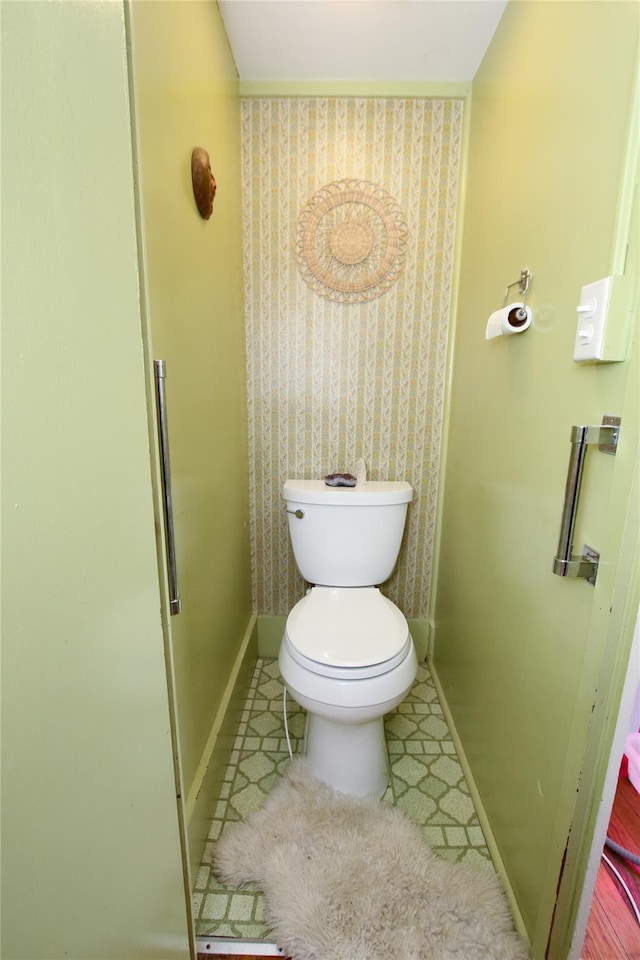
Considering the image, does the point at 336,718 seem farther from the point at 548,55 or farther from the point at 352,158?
the point at 352,158

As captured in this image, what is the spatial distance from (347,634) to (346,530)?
1.24 feet

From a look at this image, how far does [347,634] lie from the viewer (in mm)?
1191

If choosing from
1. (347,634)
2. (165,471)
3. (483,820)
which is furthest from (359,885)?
(165,471)

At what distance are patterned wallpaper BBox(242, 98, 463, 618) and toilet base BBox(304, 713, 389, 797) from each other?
2.13 feet

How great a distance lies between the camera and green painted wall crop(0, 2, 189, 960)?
0.39 metres

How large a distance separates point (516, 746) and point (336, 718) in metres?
0.43

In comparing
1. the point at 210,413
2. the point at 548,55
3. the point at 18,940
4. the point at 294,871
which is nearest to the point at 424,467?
the point at 210,413

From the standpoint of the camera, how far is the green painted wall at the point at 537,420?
2.24ft

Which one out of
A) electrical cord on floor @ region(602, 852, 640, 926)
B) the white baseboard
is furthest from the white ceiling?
electrical cord on floor @ region(602, 852, 640, 926)

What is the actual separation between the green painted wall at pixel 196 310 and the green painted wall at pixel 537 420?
2.43ft

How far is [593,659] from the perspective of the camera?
26.9 inches

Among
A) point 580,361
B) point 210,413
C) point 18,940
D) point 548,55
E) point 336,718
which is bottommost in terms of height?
point 336,718

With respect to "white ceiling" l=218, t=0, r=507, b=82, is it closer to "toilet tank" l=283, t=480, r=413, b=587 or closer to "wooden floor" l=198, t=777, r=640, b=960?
"toilet tank" l=283, t=480, r=413, b=587

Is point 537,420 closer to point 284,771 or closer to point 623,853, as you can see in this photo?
point 623,853
